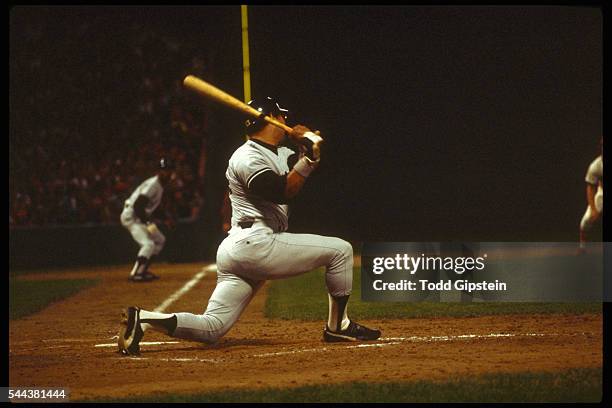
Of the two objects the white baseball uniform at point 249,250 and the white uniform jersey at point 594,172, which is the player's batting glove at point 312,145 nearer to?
the white baseball uniform at point 249,250

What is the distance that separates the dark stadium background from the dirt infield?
8143mm

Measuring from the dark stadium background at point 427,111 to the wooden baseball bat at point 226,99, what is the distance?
8869 mm

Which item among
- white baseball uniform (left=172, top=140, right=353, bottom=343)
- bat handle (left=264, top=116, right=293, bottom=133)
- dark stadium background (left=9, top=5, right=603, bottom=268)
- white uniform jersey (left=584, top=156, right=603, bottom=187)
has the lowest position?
white baseball uniform (left=172, top=140, right=353, bottom=343)

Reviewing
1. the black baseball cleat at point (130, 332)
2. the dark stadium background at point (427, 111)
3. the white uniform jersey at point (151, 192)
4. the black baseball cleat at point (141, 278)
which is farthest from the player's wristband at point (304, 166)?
the dark stadium background at point (427, 111)

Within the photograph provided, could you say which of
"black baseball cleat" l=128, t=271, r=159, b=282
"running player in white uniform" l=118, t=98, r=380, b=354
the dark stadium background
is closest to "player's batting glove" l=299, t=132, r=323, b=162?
"running player in white uniform" l=118, t=98, r=380, b=354

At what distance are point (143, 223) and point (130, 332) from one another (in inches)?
291

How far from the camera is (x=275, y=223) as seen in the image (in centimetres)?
614

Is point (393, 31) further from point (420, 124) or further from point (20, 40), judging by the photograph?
point (20, 40)

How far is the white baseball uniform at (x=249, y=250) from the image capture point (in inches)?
236

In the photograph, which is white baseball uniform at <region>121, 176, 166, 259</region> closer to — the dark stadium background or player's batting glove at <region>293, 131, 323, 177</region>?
the dark stadium background

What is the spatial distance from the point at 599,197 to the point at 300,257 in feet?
26.6

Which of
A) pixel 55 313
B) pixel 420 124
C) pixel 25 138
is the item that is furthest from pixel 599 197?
pixel 25 138

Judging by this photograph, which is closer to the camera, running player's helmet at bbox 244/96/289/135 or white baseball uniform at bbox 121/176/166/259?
running player's helmet at bbox 244/96/289/135

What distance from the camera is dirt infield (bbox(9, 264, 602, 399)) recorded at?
211 inches
